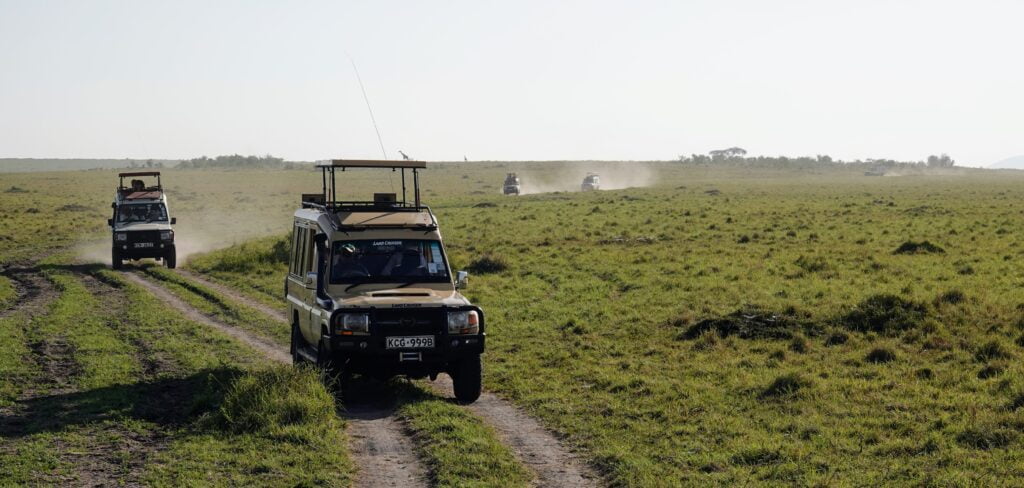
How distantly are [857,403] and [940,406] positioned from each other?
0.96 meters

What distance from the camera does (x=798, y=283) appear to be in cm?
2408

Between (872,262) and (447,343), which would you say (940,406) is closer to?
(447,343)

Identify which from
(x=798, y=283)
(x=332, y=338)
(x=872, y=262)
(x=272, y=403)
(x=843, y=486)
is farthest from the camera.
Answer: (x=872, y=262)

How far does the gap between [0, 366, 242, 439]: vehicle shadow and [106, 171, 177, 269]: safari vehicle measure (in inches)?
785

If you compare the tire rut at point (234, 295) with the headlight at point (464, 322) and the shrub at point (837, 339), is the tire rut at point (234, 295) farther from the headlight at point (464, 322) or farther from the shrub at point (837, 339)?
the shrub at point (837, 339)

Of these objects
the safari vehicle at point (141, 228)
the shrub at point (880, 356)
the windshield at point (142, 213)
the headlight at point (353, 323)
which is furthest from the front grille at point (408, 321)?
the windshield at point (142, 213)

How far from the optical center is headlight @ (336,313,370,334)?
12523mm

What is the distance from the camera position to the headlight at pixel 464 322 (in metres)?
12.8

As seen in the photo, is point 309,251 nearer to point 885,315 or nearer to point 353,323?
point 353,323

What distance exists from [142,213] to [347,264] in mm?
22653

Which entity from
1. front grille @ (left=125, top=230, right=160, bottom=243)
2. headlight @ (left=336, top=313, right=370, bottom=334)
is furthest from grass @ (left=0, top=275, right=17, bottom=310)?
headlight @ (left=336, top=313, right=370, bottom=334)

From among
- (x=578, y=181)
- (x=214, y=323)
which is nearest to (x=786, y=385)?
(x=214, y=323)

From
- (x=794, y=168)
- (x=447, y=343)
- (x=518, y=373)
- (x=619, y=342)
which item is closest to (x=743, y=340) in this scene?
(x=619, y=342)

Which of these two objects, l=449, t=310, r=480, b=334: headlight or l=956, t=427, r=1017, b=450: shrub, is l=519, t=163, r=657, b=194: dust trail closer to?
l=449, t=310, r=480, b=334: headlight
